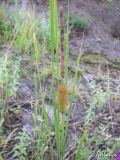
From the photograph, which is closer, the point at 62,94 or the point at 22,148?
the point at 62,94

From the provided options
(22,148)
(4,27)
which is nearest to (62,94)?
(22,148)

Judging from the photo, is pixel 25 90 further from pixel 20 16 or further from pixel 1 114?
pixel 20 16

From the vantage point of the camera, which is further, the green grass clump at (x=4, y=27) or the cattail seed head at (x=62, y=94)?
the green grass clump at (x=4, y=27)

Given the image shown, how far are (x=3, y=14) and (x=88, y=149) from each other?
2.16m

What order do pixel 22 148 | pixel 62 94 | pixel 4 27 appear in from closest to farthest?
pixel 62 94, pixel 22 148, pixel 4 27

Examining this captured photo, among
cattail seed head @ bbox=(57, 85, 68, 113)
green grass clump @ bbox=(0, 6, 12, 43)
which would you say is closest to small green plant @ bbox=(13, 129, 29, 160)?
cattail seed head @ bbox=(57, 85, 68, 113)

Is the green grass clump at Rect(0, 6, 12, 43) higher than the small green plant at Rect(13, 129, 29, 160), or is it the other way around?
the green grass clump at Rect(0, 6, 12, 43)

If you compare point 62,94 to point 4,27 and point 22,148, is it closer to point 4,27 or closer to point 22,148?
point 22,148

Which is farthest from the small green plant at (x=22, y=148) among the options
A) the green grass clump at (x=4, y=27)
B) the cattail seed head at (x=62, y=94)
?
the green grass clump at (x=4, y=27)

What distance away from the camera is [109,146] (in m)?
1.66

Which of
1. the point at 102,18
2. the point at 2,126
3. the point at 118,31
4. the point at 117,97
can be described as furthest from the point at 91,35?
the point at 2,126

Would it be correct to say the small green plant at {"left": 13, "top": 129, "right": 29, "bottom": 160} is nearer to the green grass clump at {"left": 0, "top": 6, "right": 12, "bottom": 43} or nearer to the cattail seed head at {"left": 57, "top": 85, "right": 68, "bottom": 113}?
the cattail seed head at {"left": 57, "top": 85, "right": 68, "bottom": 113}

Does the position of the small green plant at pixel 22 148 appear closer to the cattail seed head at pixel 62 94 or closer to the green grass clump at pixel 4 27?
the cattail seed head at pixel 62 94

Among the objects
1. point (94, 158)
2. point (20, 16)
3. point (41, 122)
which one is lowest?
point (94, 158)
